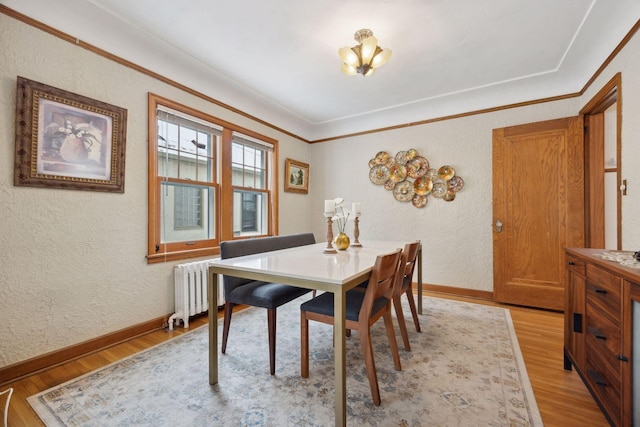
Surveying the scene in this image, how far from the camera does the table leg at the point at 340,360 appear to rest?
1259 mm

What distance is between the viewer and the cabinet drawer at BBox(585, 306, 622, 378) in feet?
3.77

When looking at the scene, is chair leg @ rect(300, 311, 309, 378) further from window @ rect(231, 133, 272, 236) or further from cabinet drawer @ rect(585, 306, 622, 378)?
window @ rect(231, 133, 272, 236)

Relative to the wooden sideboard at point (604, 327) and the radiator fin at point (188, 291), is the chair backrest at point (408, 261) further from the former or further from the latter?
the radiator fin at point (188, 291)

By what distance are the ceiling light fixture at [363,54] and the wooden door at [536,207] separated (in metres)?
2.01

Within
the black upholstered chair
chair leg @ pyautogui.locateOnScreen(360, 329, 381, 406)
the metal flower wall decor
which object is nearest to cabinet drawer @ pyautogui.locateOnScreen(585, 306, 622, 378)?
chair leg @ pyautogui.locateOnScreen(360, 329, 381, 406)

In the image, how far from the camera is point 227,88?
3098mm

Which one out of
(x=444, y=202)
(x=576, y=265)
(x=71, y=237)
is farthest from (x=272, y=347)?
(x=444, y=202)

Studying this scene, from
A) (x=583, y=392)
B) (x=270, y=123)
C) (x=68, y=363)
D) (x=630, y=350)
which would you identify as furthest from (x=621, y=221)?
(x=68, y=363)

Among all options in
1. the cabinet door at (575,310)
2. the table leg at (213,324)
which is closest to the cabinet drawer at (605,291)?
the cabinet door at (575,310)

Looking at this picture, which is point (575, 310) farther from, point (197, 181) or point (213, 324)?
point (197, 181)

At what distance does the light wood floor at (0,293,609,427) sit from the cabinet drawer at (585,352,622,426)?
0.63 ft

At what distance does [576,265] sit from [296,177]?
11.4ft

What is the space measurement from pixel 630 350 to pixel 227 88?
3.64 meters

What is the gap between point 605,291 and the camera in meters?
1.27
